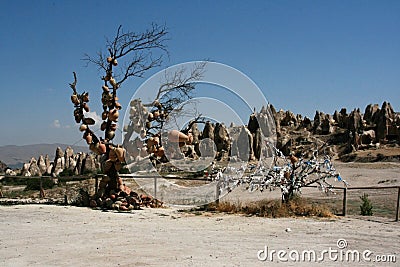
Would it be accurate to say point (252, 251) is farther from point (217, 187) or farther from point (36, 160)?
point (36, 160)

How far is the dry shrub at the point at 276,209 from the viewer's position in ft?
42.2

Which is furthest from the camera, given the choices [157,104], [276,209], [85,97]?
[157,104]

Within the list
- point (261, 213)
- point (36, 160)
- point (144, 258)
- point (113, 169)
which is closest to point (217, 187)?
point (261, 213)

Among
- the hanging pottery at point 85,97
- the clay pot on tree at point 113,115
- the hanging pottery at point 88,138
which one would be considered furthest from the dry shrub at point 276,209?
the hanging pottery at point 85,97

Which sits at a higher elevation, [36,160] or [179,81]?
[179,81]

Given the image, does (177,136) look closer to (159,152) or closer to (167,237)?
(159,152)

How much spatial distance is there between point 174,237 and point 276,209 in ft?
14.4

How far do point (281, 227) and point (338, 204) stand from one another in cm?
668

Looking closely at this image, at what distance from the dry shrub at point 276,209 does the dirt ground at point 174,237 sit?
0.57m

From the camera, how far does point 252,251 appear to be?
8211 mm

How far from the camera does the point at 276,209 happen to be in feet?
42.6

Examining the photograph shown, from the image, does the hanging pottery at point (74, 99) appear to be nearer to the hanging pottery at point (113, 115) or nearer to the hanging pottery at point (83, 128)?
the hanging pottery at point (83, 128)

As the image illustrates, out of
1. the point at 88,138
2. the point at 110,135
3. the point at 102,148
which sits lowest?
the point at 102,148

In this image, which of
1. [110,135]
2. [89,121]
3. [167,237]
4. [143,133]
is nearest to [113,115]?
[110,135]
